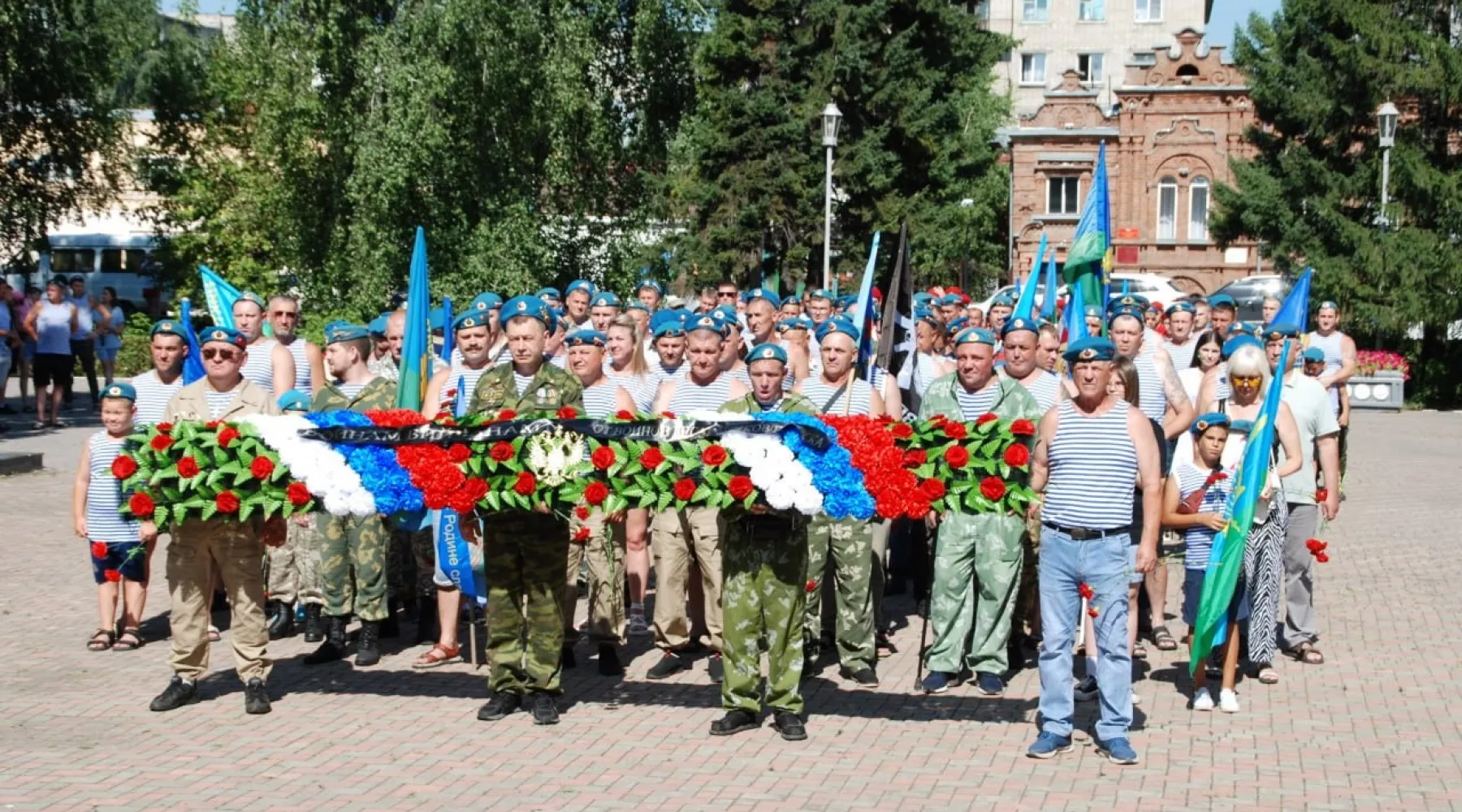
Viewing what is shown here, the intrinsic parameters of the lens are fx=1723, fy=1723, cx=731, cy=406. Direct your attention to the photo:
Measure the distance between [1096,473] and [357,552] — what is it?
14.6 ft

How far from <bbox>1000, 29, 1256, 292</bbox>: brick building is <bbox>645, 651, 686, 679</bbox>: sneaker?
5408 cm

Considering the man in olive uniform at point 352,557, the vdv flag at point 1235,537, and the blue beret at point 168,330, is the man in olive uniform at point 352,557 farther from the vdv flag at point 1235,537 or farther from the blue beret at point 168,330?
the vdv flag at point 1235,537

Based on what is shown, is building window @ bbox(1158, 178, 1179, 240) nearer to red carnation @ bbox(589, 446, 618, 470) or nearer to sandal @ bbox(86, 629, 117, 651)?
sandal @ bbox(86, 629, 117, 651)

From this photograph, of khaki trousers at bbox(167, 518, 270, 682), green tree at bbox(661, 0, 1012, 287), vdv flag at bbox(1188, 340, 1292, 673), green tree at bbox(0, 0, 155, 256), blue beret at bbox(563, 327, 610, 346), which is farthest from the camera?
green tree at bbox(661, 0, 1012, 287)

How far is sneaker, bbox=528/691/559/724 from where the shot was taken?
8.46m

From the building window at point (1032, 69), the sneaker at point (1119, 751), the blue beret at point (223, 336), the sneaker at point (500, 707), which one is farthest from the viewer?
the building window at point (1032, 69)

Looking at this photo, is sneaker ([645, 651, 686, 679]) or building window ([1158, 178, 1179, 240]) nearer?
sneaker ([645, 651, 686, 679])

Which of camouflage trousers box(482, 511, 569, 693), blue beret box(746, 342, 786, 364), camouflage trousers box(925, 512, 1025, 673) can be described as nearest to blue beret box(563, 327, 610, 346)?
blue beret box(746, 342, 786, 364)

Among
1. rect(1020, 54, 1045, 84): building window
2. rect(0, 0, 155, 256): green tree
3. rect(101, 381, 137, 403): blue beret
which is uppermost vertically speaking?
rect(1020, 54, 1045, 84): building window

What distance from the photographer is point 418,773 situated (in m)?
7.54

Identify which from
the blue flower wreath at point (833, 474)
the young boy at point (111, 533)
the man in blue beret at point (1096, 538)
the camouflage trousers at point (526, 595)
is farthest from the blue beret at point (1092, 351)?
the young boy at point (111, 533)

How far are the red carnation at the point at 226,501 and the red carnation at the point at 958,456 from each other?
340 cm

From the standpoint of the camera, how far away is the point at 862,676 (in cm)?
950

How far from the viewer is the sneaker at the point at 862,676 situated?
9453 millimetres
